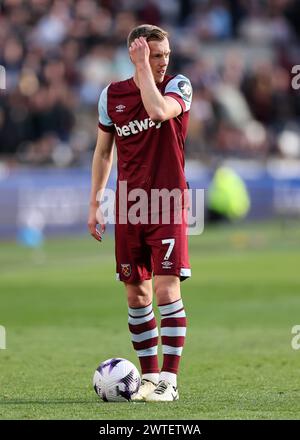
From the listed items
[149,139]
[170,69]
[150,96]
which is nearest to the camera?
[150,96]

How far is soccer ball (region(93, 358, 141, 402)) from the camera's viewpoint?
A: 7.84 metres

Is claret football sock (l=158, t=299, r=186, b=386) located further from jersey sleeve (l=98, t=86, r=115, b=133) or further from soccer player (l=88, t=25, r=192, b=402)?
jersey sleeve (l=98, t=86, r=115, b=133)

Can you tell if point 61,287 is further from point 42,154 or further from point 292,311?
point 42,154

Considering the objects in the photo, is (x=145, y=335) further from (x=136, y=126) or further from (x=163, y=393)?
(x=136, y=126)

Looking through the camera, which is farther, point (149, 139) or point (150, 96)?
point (149, 139)

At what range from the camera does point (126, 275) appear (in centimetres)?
810

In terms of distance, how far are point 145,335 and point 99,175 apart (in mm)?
1173

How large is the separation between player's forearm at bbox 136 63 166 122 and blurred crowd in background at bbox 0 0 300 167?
51.6ft

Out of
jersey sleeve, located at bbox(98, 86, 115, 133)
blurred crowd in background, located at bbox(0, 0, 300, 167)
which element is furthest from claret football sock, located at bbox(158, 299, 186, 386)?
blurred crowd in background, located at bbox(0, 0, 300, 167)

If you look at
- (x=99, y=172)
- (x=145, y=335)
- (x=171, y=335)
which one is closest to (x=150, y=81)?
(x=99, y=172)

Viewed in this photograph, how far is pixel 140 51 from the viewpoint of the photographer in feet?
25.1

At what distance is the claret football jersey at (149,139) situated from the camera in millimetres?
7977

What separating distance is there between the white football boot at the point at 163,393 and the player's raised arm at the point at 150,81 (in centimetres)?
177

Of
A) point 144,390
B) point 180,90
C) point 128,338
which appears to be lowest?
point 128,338
